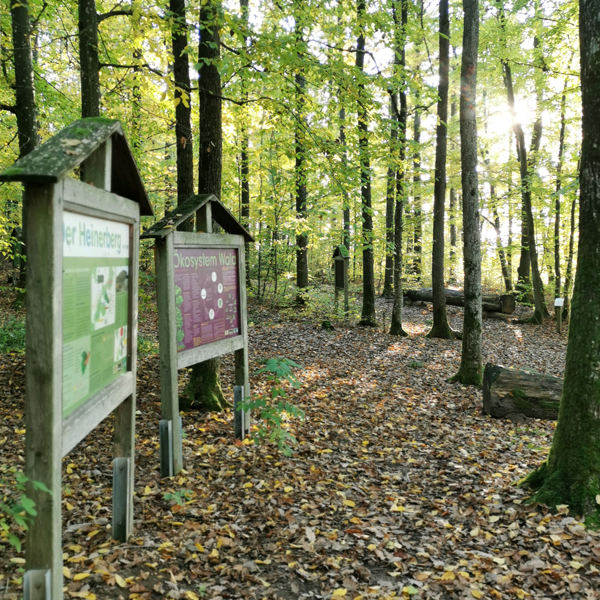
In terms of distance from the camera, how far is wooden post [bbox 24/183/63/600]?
2.12m

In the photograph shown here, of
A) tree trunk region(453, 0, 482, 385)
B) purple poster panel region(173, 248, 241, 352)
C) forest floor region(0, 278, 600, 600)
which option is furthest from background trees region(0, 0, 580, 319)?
forest floor region(0, 278, 600, 600)

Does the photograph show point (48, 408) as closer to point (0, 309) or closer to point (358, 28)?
point (358, 28)

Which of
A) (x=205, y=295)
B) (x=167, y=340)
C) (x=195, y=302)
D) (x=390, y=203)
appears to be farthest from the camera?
(x=390, y=203)

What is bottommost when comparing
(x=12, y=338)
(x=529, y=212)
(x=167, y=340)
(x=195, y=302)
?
(x=12, y=338)

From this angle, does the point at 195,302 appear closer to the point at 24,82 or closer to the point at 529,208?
the point at 24,82

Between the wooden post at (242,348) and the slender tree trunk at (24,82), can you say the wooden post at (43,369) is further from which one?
the slender tree trunk at (24,82)

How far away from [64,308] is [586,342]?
4.09 metres

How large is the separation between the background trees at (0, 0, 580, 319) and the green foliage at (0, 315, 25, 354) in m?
1.86

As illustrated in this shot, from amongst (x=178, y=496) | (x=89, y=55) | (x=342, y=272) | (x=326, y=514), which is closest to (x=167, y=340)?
(x=178, y=496)

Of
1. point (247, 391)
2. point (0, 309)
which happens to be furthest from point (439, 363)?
point (0, 309)

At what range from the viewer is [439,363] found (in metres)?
10.5

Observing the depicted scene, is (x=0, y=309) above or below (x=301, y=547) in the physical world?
above

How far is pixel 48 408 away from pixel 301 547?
240cm

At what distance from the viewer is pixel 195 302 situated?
4.88 meters
